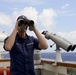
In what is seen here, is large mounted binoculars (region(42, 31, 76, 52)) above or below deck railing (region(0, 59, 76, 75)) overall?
above

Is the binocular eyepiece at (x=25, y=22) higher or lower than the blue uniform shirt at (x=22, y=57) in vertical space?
higher

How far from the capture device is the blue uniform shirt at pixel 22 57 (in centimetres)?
233

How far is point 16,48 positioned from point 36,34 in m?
0.22

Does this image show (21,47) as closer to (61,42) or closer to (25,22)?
(25,22)

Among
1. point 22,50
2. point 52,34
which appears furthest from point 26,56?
point 52,34

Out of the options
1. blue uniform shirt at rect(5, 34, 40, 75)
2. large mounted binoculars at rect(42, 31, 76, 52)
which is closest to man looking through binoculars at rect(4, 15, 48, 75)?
blue uniform shirt at rect(5, 34, 40, 75)

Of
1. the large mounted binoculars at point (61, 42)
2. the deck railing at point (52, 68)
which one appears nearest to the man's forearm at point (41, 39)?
the large mounted binoculars at point (61, 42)

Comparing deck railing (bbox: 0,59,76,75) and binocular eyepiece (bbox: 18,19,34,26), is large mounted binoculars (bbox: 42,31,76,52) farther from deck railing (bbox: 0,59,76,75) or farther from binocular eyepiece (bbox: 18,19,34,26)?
binocular eyepiece (bbox: 18,19,34,26)

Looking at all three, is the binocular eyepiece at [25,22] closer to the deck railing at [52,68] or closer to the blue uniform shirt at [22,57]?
the blue uniform shirt at [22,57]

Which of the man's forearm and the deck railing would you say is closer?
the man's forearm

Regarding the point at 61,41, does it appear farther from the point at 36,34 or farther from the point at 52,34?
the point at 36,34

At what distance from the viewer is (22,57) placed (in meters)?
2.35

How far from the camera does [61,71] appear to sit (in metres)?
3.75

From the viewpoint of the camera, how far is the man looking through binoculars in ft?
7.64
